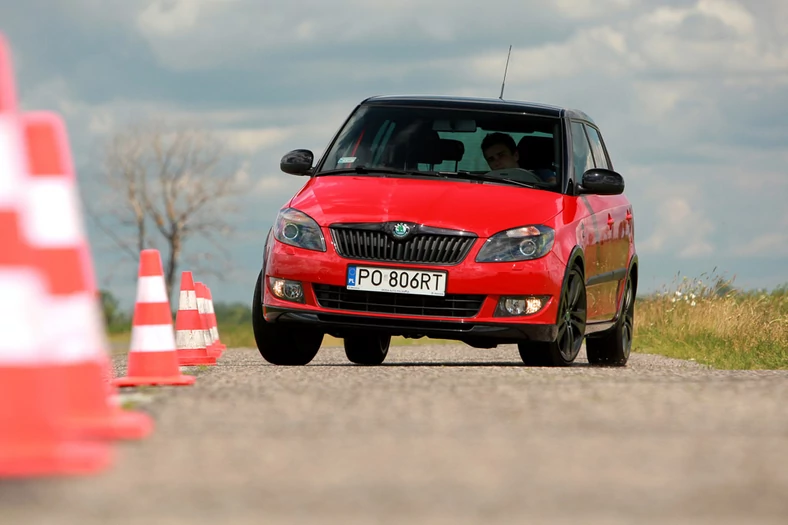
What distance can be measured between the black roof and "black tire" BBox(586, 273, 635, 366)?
6.60ft

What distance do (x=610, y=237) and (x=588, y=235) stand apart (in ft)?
3.30

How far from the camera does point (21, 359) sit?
15.3 ft

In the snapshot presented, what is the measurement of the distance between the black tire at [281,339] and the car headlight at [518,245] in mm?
1382

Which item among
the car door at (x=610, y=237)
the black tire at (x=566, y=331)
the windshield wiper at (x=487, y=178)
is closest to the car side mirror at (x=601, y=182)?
the car door at (x=610, y=237)

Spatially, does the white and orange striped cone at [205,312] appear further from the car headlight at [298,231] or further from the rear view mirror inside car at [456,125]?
the car headlight at [298,231]

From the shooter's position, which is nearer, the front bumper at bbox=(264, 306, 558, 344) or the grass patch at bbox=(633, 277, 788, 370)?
the front bumper at bbox=(264, 306, 558, 344)

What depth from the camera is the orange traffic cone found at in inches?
218

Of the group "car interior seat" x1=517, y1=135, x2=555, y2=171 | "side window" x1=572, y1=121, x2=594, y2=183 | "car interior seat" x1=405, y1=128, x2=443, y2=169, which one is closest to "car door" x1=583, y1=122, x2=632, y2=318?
"side window" x1=572, y1=121, x2=594, y2=183

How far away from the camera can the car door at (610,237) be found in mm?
11539

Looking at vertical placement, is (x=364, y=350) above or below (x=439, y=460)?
below

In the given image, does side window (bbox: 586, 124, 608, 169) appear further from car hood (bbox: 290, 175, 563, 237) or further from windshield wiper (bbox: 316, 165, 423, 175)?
windshield wiper (bbox: 316, 165, 423, 175)

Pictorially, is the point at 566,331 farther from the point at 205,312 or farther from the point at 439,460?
the point at 205,312

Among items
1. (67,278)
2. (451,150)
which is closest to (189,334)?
(451,150)

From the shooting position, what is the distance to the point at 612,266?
12008mm
